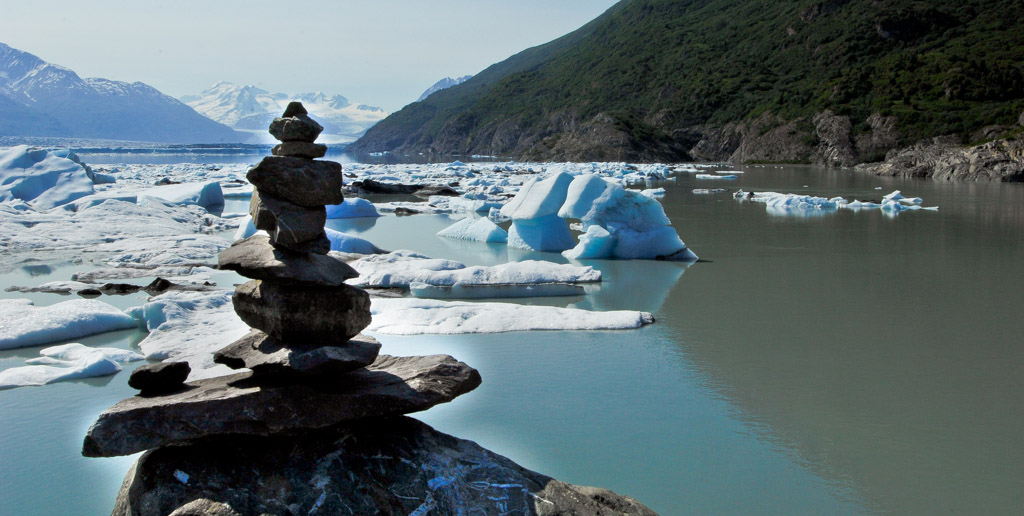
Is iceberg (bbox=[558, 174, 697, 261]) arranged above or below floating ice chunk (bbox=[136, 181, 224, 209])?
below

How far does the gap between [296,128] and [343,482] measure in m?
1.65

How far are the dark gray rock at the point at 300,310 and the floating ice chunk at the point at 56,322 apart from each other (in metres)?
4.36

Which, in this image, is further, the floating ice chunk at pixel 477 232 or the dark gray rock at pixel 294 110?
the floating ice chunk at pixel 477 232

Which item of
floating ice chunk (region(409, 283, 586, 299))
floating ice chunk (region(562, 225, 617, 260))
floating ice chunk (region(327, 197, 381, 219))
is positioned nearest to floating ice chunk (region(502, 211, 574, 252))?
floating ice chunk (region(562, 225, 617, 260))

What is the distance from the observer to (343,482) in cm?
317

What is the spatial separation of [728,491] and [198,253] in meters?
10.0

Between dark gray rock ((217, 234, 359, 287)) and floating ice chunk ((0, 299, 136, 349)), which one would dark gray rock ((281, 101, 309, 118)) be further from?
floating ice chunk ((0, 299, 136, 349))

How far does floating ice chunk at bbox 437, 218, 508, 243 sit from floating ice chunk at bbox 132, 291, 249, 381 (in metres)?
6.58

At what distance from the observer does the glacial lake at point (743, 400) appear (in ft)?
13.6

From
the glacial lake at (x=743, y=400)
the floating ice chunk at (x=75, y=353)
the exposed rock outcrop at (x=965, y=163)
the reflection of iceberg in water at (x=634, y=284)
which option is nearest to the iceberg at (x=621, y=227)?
the reflection of iceberg in water at (x=634, y=284)

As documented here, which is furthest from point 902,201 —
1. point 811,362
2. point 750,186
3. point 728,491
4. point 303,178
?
point 303,178

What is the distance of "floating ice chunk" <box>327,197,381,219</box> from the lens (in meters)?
19.1

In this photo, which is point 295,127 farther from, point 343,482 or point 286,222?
point 343,482

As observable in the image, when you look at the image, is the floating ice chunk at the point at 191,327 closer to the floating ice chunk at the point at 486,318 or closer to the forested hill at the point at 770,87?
the floating ice chunk at the point at 486,318
